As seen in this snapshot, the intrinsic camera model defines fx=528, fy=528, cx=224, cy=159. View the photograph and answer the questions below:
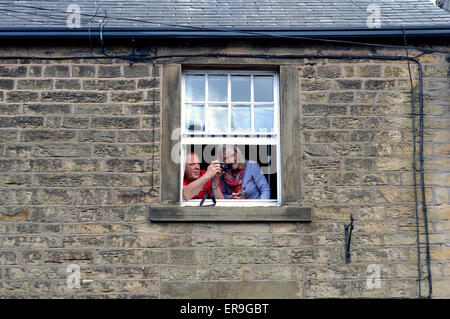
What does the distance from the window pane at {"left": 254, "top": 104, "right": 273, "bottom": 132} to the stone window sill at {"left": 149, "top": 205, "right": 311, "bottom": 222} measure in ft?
3.16

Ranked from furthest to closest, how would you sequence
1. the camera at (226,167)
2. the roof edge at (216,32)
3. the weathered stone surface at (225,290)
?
the camera at (226,167) → the roof edge at (216,32) → the weathered stone surface at (225,290)

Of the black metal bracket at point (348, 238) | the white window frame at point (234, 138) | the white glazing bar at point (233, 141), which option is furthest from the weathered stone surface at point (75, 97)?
the black metal bracket at point (348, 238)

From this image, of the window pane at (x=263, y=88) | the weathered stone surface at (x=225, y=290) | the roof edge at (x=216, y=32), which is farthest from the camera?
the window pane at (x=263, y=88)

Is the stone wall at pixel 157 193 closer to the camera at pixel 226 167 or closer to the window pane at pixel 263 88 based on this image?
the window pane at pixel 263 88

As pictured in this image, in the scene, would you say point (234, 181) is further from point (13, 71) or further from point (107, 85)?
point (13, 71)

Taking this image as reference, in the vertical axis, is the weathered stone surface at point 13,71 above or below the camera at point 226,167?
above

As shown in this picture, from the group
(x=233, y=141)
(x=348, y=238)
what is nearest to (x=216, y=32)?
(x=233, y=141)

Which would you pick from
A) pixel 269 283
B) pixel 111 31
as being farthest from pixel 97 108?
pixel 269 283

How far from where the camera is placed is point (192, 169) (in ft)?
19.8

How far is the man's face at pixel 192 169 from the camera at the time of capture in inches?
237

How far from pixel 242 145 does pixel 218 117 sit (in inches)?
16.8

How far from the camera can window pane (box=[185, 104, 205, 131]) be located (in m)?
6.07

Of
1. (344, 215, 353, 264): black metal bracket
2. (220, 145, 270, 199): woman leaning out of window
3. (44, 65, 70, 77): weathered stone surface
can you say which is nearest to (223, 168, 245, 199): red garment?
(220, 145, 270, 199): woman leaning out of window

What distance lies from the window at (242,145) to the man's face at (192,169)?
21 centimetres
